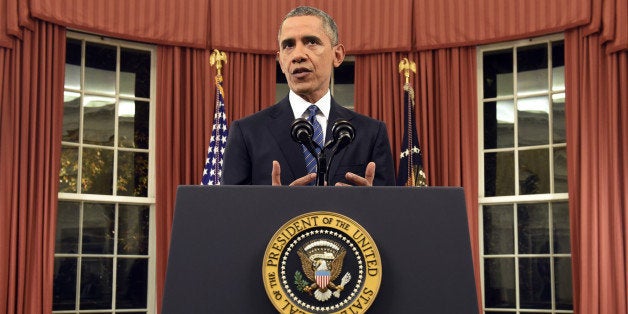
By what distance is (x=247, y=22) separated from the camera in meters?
6.43

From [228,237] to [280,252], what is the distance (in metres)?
0.08

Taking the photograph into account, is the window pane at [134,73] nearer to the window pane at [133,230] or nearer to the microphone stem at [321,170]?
the window pane at [133,230]

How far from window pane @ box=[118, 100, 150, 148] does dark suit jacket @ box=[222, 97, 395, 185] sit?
4.48 meters

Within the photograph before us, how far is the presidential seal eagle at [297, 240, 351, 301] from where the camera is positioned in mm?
1185

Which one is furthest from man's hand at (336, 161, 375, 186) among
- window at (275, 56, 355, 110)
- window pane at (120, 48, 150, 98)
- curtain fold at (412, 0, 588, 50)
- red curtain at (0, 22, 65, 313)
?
window at (275, 56, 355, 110)

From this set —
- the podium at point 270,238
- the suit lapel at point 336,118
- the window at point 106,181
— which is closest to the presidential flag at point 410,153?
the window at point 106,181

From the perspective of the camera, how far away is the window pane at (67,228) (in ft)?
19.4

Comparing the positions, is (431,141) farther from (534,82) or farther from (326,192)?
(326,192)

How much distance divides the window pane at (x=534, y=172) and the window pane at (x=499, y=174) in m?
0.08

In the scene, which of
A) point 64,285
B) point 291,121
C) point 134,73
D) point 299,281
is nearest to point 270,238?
point 299,281

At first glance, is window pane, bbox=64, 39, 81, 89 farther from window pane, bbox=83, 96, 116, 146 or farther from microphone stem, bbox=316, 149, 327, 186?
microphone stem, bbox=316, 149, 327, 186

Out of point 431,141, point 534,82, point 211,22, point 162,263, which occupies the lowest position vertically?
point 162,263

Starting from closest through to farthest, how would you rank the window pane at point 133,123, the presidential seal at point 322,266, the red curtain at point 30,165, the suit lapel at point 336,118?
the presidential seal at point 322,266, the suit lapel at point 336,118, the red curtain at point 30,165, the window pane at point 133,123

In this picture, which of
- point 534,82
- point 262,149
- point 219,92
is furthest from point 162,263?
point 262,149
